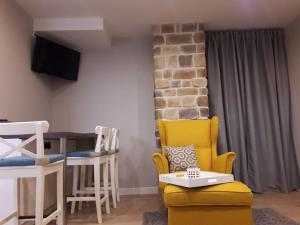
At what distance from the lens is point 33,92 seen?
354 cm

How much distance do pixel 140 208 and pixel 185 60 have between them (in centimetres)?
197

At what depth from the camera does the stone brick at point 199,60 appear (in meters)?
3.72

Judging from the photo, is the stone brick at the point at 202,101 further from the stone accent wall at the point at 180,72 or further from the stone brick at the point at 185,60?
the stone brick at the point at 185,60

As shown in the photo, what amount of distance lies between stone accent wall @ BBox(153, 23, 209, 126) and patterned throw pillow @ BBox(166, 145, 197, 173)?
774 mm

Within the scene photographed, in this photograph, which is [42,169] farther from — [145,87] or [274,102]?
[274,102]

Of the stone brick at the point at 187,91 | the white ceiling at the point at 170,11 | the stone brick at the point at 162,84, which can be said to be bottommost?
the stone brick at the point at 187,91

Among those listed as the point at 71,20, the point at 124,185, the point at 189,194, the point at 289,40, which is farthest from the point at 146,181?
the point at 289,40

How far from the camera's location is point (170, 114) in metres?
3.66

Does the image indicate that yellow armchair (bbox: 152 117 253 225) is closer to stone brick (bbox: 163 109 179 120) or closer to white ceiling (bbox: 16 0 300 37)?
stone brick (bbox: 163 109 179 120)

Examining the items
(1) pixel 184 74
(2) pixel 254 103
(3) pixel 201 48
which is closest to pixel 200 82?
(1) pixel 184 74

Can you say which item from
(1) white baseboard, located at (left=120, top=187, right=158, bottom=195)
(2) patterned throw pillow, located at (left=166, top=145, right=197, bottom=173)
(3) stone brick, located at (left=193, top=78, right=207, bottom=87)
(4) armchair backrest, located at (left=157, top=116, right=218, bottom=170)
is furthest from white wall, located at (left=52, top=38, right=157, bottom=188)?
(2) patterned throw pillow, located at (left=166, top=145, right=197, bottom=173)

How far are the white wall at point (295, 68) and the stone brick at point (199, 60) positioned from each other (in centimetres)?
133

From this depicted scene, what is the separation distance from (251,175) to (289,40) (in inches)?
79.6

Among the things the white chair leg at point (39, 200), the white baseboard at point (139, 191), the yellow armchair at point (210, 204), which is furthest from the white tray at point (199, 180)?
the white baseboard at point (139, 191)
